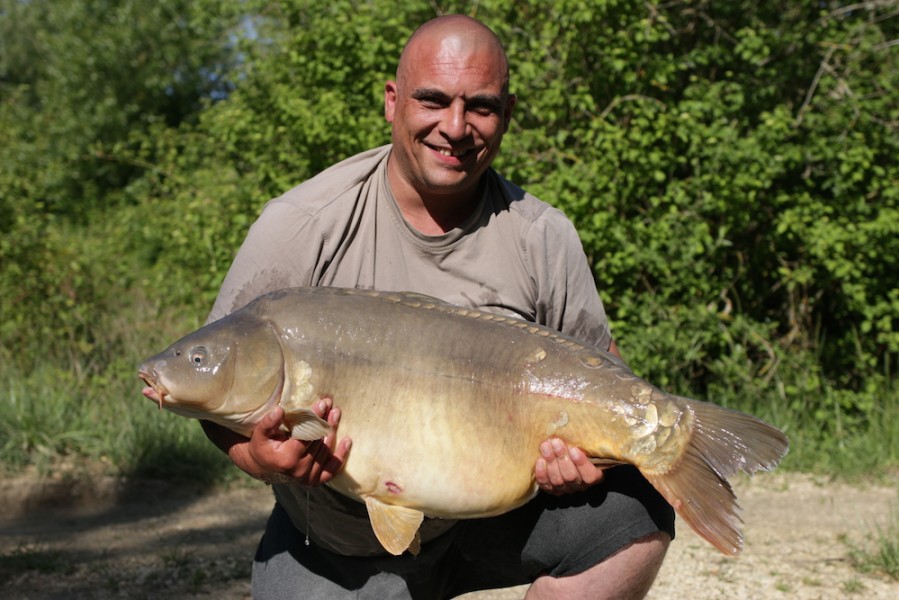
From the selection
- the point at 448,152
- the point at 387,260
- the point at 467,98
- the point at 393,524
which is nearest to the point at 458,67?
the point at 467,98

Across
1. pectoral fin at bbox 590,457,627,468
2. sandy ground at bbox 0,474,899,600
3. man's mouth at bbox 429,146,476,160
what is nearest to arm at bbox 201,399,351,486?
pectoral fin at bbox 590,457,627,468

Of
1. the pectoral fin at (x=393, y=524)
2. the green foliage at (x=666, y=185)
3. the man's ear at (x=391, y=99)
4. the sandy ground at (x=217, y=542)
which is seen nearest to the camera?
the pectoral fin at (x=393, y=524)

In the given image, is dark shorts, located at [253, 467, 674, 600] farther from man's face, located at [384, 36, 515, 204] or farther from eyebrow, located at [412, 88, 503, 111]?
eyebrow, located at [412, 88, 503, 111]

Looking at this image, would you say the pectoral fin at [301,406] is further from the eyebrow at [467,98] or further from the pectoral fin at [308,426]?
the eyebrow at [467,98]

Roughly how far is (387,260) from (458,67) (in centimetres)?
56

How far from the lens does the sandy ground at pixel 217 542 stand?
4.01 metres

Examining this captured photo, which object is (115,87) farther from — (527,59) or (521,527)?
(521,527)

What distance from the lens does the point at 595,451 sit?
2379 mm

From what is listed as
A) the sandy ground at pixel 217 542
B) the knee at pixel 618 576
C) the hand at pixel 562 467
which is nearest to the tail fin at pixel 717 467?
the hand at pixel 562 467

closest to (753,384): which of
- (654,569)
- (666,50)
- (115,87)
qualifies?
(666,50)

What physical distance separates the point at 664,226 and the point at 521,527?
3855mm

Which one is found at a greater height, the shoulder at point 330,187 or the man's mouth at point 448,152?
the man's mouth at point 448,152

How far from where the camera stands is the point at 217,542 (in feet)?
15.2

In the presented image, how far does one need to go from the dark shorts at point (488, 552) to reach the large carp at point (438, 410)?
8.5 inches
